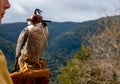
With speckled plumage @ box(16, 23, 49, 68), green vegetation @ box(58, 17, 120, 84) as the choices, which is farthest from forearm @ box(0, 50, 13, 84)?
green vegetation @ box(58, 17, 120, 84)

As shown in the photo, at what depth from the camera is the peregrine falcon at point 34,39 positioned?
163 inches

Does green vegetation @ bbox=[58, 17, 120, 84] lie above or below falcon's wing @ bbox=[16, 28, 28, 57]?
below

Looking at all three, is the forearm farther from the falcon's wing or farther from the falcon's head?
the falcon's wing

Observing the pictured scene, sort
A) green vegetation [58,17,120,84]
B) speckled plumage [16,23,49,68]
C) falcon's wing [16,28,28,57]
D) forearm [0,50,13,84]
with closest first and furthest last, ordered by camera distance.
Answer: forearm [0,50,13,84]
speckled plumage [16,23,49,68]
falcon's wing [16,28,28,57]
green vegetation [58,17,120,84]

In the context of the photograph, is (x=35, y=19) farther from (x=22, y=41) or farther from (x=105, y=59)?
(x=105, y=59)

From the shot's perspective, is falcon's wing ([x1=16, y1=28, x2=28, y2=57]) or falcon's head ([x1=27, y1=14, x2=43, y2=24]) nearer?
falcon's head ([x1=27, y1=14, x2=43, y2=24])

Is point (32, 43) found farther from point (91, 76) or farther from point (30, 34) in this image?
point (91, 76)

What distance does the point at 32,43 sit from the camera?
4.27 m

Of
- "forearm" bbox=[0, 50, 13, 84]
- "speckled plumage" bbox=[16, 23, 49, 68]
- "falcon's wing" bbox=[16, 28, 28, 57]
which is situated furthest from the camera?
"falcon's wing" bbox=[16, 28, 28, 57]

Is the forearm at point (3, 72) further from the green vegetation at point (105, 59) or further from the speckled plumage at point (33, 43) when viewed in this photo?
the green vegetation at point (105, 59)

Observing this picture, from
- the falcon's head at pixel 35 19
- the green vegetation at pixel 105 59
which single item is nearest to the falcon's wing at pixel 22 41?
the falcon's head at pixel 35 19

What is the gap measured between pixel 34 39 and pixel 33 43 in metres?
0.05

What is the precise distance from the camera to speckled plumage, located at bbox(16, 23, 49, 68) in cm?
411

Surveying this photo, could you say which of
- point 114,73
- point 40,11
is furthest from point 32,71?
point 114,73
